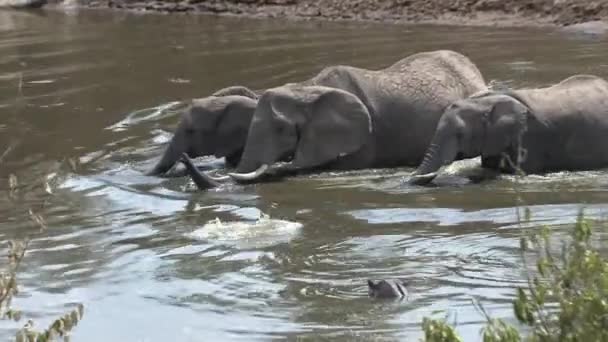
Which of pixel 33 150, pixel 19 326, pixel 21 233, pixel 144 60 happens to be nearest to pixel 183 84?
pixel 144 60

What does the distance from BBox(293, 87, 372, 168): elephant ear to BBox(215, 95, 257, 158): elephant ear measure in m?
0.49

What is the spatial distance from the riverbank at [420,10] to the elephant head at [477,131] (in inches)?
370

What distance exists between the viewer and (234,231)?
26.4ft

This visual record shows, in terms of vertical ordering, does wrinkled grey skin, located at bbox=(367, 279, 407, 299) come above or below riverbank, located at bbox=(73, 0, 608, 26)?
above

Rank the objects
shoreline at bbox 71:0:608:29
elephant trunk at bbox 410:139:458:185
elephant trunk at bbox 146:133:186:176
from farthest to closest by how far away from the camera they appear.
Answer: shoreline at bbox 71:0:608:29 → elephant trunk at bbox 146:133:186:176 → elephant trunk at bbox 410:139:458:185

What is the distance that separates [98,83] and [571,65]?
501 centimetres

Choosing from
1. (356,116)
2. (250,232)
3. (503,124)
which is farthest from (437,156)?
(250,232)

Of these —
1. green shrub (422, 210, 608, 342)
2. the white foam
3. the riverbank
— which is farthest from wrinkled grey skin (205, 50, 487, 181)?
the riverbank

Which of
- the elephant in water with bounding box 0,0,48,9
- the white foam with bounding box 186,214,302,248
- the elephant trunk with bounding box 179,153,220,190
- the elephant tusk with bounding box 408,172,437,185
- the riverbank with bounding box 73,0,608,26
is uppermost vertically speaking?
the white foam with bounding box 186,214,302,248

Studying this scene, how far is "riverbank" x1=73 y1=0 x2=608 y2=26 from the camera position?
19125mm

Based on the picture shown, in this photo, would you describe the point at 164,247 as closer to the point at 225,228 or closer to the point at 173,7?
the point at 225,228

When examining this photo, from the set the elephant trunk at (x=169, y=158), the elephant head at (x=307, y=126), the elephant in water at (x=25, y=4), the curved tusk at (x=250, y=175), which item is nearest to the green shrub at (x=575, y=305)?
the curved tusk at (x=250, y=175)

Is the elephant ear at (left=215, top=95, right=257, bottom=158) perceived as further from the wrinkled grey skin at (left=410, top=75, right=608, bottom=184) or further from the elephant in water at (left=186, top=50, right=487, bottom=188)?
the wrinkled grey skin at (left=410, top=75, right=608, bottom=184)

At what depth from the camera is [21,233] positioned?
8.45 meters
